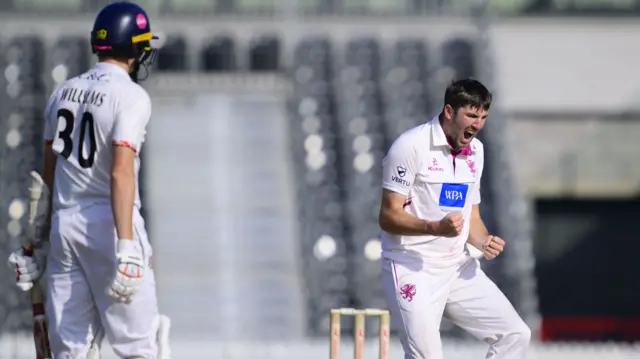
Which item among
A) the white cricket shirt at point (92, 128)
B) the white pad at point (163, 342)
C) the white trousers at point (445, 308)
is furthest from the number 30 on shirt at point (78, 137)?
the white trousers at point (445, 308)

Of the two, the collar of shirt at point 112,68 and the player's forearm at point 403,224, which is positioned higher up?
the collar of shirt at point 112,68

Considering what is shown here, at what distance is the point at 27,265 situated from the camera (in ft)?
17.9

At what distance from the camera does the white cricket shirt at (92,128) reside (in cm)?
523

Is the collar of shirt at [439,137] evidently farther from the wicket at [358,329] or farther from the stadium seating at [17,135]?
the stadium seating at [17,135]

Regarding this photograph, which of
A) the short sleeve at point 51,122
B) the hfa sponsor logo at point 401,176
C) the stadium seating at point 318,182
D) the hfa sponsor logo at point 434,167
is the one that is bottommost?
the stadium seating at point 318,182

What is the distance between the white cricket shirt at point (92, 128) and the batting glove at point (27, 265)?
21cm

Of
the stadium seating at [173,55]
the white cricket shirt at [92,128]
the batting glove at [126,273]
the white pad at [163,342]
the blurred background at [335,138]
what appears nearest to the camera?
the batting glove at [126,273]

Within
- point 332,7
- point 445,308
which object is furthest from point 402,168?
point 332,7

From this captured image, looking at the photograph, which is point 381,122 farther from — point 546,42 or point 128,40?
point 128,40

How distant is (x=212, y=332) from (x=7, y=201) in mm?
1941

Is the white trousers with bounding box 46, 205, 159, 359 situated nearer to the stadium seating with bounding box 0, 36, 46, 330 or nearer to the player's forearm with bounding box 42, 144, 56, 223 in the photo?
the player's forearm with bounding box 42, 144, 56, 223

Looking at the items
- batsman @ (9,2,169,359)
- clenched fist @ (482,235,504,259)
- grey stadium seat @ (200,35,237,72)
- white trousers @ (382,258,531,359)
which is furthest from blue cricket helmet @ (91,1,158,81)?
grey stadium seat @ (200,35,237,72)

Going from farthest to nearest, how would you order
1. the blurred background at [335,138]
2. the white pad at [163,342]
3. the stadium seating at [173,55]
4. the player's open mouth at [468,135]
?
1. the stadium seating at [173,55]
2. the blurred background at [335,138]
3. the player's open mouth at [468,135]
4. the white pad at [163,342]

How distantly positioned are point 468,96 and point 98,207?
1.30 meters
